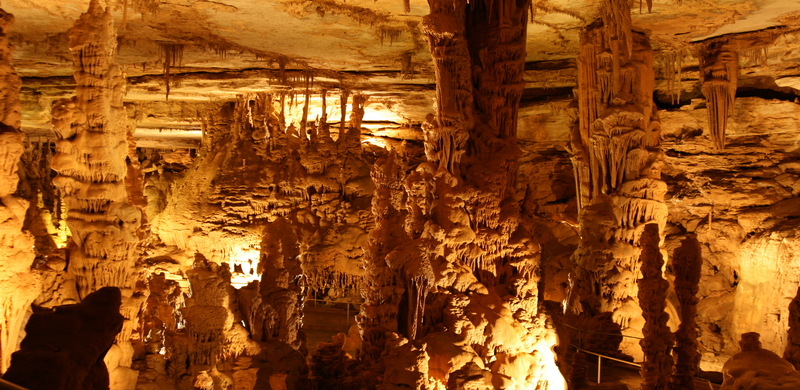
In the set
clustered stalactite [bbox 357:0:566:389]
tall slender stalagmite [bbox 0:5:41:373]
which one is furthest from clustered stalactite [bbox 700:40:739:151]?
tall slender stalagmite [bbox 0:5:41:373]

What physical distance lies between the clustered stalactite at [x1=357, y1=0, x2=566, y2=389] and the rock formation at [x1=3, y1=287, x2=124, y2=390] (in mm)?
2773

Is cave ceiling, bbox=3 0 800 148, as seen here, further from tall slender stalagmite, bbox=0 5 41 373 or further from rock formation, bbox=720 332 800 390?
rock formation, bbox=720 332 800 390

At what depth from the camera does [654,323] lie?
268 inches

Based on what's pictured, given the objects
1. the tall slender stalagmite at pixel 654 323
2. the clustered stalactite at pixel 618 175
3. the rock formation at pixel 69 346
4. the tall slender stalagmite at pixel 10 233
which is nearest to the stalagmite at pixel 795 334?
the tall slender stalagmite at pixel 654 323

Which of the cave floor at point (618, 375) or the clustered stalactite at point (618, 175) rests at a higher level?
the clustered stalactite at point (618, 175)

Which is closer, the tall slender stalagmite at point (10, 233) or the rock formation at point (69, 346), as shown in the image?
the rock formation at point (69, 346)

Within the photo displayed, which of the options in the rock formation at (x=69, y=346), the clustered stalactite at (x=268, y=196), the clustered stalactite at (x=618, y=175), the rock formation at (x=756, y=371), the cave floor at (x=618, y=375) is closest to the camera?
the rock formation at (x=69, y=346)

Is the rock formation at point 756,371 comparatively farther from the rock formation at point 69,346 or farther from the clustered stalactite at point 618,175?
the rock formation at point 69,346

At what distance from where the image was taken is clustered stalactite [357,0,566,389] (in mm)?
6027

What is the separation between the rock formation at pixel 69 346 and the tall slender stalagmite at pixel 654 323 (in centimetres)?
523

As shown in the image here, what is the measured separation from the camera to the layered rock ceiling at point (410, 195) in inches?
247

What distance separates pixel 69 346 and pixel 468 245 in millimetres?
4154

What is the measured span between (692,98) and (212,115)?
1053 cm

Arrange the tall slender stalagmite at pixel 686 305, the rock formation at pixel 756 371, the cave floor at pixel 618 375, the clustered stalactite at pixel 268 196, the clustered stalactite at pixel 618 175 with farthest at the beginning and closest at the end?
the clustered stalactite at pixel 268 196, the clustered stalactite at pixel 618 175, the cave floor at pixel 618 375, the tall slender stalagmite at pixel 686 305, the rock formation at pixel 756 371
